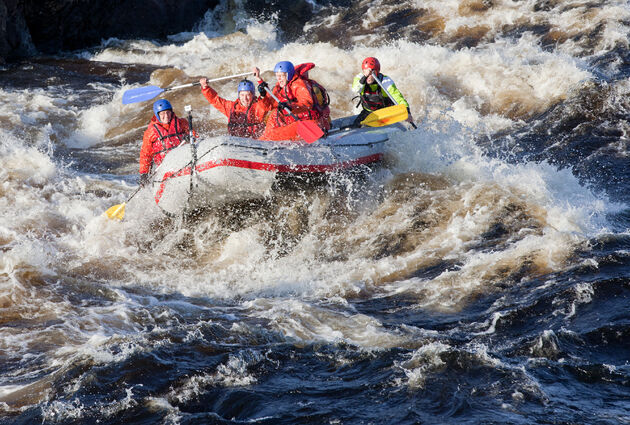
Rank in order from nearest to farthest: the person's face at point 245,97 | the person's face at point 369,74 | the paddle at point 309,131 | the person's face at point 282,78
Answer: the paddle at point 309,131 < the person's face at point 282,78 < the person's face at point 245,97 < the person's face at point 369,74

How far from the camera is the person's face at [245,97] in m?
8.72

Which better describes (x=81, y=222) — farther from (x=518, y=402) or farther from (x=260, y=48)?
(x=260, y=48)

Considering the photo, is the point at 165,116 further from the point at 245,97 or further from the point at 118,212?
the point at 118,212

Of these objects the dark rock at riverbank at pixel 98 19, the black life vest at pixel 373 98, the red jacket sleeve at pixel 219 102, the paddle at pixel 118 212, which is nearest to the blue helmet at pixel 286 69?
the red jacket sleeve at pixel 219 102

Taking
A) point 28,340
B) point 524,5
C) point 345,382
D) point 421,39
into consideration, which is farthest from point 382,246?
point 524,5

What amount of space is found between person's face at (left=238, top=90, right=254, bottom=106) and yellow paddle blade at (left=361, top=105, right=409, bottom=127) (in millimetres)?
1640

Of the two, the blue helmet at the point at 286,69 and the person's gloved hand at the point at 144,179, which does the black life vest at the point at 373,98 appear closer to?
the blue helmet at the point at 286,69

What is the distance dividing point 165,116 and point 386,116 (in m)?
2.92

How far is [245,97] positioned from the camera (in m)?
8.74

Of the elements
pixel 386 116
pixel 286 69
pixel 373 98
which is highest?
pixel 286 69

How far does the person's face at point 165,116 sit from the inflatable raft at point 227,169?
807 mm

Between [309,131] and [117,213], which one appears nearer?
[309,131]

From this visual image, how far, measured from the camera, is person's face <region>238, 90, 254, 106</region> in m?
8.72

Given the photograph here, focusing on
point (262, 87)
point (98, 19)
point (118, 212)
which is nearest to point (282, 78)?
point (262, 87)
